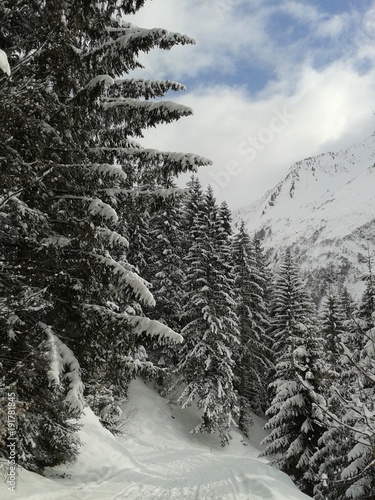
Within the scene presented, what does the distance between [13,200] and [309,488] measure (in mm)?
15843

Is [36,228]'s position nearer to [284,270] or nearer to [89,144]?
[89,144]

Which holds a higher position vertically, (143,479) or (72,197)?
(72,197)

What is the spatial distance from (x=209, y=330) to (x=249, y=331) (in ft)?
25.3

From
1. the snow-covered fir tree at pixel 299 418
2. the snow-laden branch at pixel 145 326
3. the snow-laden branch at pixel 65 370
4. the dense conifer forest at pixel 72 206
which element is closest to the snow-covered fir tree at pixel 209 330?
the snow-covered fir tree at pixel 299 418

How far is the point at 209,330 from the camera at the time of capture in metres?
23.5

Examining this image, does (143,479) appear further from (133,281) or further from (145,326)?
(133,281)

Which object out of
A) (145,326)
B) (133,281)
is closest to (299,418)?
(145,326)

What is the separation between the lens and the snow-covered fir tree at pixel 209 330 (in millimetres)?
22359

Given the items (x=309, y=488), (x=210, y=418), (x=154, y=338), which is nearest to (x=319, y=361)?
(x=309, y=488)

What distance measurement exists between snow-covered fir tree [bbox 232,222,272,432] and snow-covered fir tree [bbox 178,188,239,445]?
151 inches

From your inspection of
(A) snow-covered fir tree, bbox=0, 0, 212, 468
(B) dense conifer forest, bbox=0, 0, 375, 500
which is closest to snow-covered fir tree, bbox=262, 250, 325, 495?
(B) dense conifer forest, bbox=0, 0, 375, 500

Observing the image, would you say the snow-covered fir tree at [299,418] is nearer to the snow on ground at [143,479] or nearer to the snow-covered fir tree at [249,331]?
the snow on ground at [143,479]

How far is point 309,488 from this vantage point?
1523 centimetres

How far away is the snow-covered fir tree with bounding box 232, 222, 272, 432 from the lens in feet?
97.5
